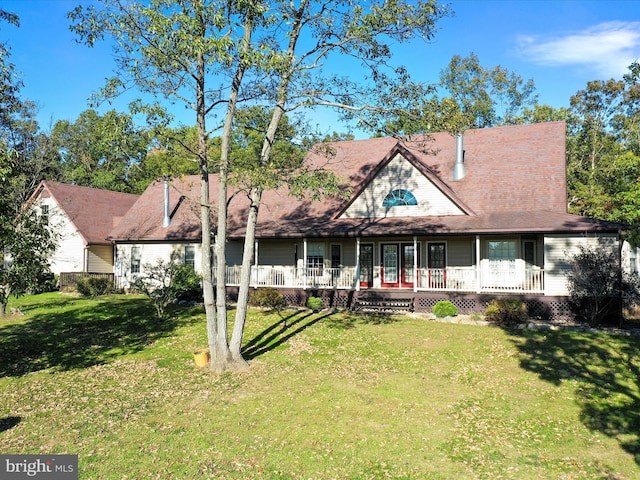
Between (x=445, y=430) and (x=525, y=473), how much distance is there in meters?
1.61

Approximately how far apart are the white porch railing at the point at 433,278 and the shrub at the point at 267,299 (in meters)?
1.16

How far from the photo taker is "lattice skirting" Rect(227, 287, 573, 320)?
1616 centimetres

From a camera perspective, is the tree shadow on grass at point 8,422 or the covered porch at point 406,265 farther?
the covered porch at point 406,265

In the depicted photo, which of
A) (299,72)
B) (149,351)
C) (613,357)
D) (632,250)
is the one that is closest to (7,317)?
(149,351)

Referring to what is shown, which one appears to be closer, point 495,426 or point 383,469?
point 383,469

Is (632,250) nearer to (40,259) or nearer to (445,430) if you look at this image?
(445,430)

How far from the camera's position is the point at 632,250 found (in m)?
22.1

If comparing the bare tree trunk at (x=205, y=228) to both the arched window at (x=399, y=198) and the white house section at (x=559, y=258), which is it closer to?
the arched window at (x=399, y=198)

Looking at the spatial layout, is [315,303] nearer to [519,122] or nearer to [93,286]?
[93,286]

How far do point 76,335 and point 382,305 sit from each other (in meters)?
11.1

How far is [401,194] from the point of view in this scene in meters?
19.8

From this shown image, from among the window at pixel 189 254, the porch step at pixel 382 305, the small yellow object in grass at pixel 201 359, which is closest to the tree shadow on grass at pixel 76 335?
the small yellow object in grass at pixel 201 359

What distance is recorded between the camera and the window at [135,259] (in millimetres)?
25391

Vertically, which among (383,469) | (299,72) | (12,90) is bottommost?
(383,469)
